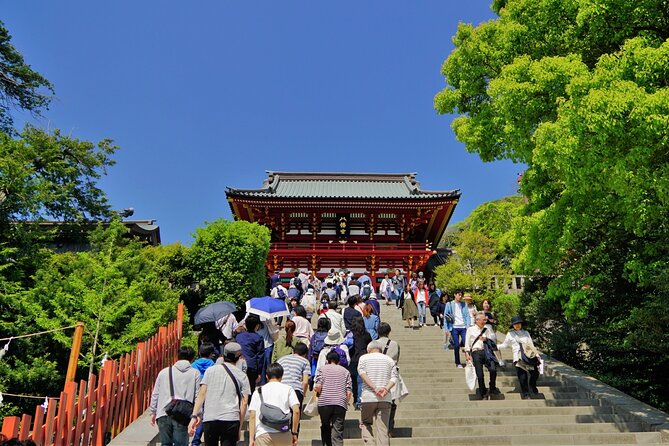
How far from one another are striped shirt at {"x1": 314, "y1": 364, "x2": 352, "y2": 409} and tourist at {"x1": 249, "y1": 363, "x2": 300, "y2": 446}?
27.6 inches

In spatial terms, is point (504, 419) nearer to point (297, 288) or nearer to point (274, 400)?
point (274, 400)

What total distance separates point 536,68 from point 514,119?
33.3 inches

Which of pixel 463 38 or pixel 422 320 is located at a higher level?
pixel 463 38

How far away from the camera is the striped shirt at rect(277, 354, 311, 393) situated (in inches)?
192

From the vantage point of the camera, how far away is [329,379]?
191 inches

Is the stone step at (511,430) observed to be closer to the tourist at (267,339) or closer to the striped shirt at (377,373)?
the tourist at (267,339)

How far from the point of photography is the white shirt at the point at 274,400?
3.99 metres

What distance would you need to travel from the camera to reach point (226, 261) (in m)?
13.9

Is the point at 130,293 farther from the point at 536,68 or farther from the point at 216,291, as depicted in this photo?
the point at 536,68

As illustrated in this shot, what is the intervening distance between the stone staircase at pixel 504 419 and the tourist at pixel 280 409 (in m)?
2.00

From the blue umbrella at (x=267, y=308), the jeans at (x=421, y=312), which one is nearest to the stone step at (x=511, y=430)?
the blue umbrella at (x=267, y=308)

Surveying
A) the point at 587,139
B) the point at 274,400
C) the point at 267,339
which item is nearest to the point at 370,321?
the point at 267,339

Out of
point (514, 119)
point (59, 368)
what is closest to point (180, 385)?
point (514, 119)

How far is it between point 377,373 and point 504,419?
2.60m
